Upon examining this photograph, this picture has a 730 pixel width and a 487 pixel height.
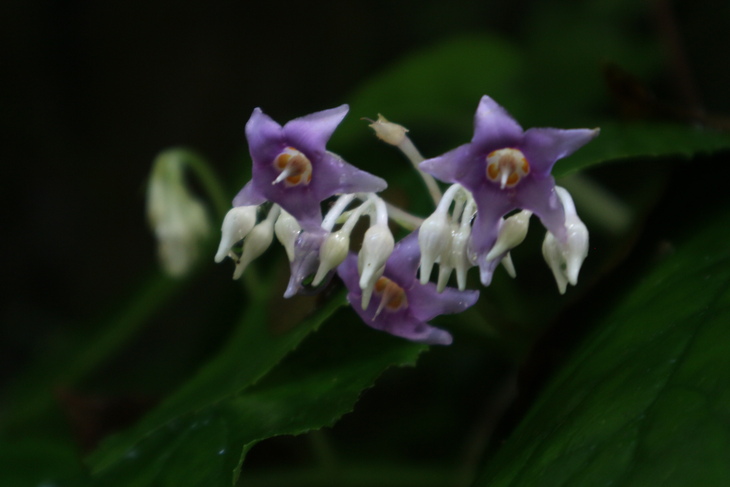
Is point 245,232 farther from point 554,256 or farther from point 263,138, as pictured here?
point 554,256

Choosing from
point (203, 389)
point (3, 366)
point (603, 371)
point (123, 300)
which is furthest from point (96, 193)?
point (603, 371)

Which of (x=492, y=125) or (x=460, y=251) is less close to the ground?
(x=492, y=125)

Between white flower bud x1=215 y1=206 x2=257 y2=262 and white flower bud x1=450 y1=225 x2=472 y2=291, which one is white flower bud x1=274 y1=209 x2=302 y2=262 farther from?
white flower bud x1=450 y1=225 x2=472 y2=291

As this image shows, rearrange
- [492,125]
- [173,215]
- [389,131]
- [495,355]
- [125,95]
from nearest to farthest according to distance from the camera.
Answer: [492,125] → [389,131] → [173,215] → [495,355] → [125,95]

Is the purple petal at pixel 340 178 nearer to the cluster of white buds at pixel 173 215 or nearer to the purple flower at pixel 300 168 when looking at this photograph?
the purple flower at pixel 300 168

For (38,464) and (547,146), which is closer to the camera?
(547,146)

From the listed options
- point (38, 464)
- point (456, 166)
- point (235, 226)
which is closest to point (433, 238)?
point (456, 166)

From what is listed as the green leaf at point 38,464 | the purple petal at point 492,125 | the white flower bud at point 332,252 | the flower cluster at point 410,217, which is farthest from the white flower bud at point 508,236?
the green leaf at point 38,464
